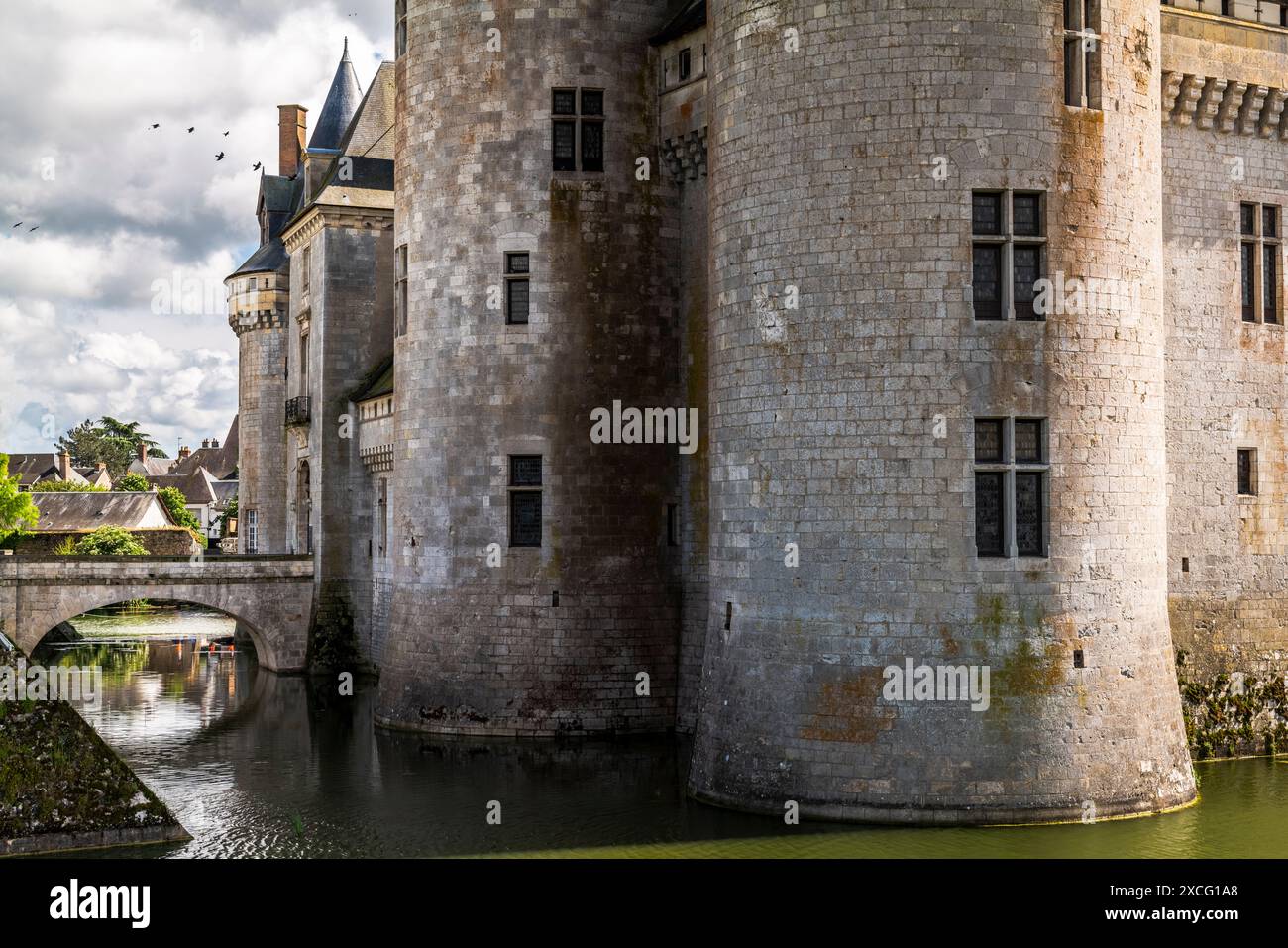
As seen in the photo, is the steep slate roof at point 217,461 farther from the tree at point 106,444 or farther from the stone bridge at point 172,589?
the stone bridge at point 172,589

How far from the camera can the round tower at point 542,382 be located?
2320 cm

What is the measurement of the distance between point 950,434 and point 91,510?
196 ft

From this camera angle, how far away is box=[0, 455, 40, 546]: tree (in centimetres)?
5319

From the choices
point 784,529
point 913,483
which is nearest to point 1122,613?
point 913,483

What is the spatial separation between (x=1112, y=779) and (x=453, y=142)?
14.7 m

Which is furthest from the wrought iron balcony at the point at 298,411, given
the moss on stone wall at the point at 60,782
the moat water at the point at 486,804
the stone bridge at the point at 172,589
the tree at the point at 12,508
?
the moss on stone wall at the point at 60,782

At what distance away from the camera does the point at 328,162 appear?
123ft

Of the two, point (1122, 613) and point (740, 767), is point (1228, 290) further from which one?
point (740, 767)

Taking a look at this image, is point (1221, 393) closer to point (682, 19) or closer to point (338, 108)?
point (682, 19)

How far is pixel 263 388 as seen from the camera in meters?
44.4

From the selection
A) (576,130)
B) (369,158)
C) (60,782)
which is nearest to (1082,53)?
(576,130)

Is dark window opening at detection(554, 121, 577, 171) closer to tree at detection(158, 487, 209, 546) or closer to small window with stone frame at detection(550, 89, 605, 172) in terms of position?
small window with stone frame at detection(550, 89, 605, 172)

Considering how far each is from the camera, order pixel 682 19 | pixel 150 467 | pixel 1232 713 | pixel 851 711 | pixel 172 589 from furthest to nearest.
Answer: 1. pixel 150 467
2. pixel 172 589
3. pixel 682 19
4. pixel 1232 713
5. pixel 851 711

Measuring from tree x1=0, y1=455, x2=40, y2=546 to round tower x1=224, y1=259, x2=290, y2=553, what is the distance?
1141cm
